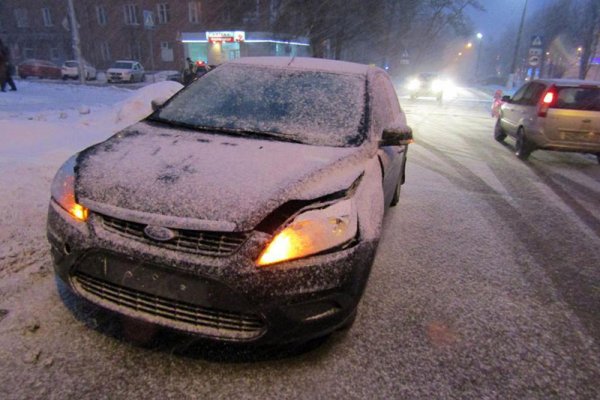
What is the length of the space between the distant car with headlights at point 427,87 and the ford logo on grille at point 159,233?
2459 centimetres

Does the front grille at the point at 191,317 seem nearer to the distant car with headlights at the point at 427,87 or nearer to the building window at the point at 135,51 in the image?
the distant car with headlights at the point at 427,87

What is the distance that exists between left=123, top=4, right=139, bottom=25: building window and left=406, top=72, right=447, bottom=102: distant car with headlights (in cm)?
3214

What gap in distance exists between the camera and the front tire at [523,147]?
8609 mm

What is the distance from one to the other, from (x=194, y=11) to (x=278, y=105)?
44954mm

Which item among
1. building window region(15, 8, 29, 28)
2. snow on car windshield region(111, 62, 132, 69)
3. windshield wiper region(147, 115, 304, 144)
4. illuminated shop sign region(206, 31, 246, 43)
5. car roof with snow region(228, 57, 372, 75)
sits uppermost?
building window region(15, 8, 29, 28)

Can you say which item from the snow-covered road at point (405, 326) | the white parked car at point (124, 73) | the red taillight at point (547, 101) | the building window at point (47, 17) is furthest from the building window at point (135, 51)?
the red taillight at point (547, 101)

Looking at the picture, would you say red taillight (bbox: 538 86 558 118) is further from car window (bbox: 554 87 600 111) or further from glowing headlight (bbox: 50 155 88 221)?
glowing headlight (bbox: 50 155 88 221)

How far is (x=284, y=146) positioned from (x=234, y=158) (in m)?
0.41

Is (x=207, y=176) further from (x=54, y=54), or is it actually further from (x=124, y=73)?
(x=54, y=54)

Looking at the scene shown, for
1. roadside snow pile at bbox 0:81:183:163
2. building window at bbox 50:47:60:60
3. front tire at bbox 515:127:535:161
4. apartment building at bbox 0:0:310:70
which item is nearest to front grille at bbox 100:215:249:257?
roadside snow pile at bbox 0:81:183:163

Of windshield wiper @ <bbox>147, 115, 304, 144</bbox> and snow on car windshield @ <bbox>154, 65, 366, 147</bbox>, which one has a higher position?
snow on car windshield @ <bbox>154, 65, 366, 147</bbox>

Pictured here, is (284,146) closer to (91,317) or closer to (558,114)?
(91,317)

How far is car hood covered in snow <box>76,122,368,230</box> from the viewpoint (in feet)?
6.88

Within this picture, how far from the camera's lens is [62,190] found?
2.45 meters
